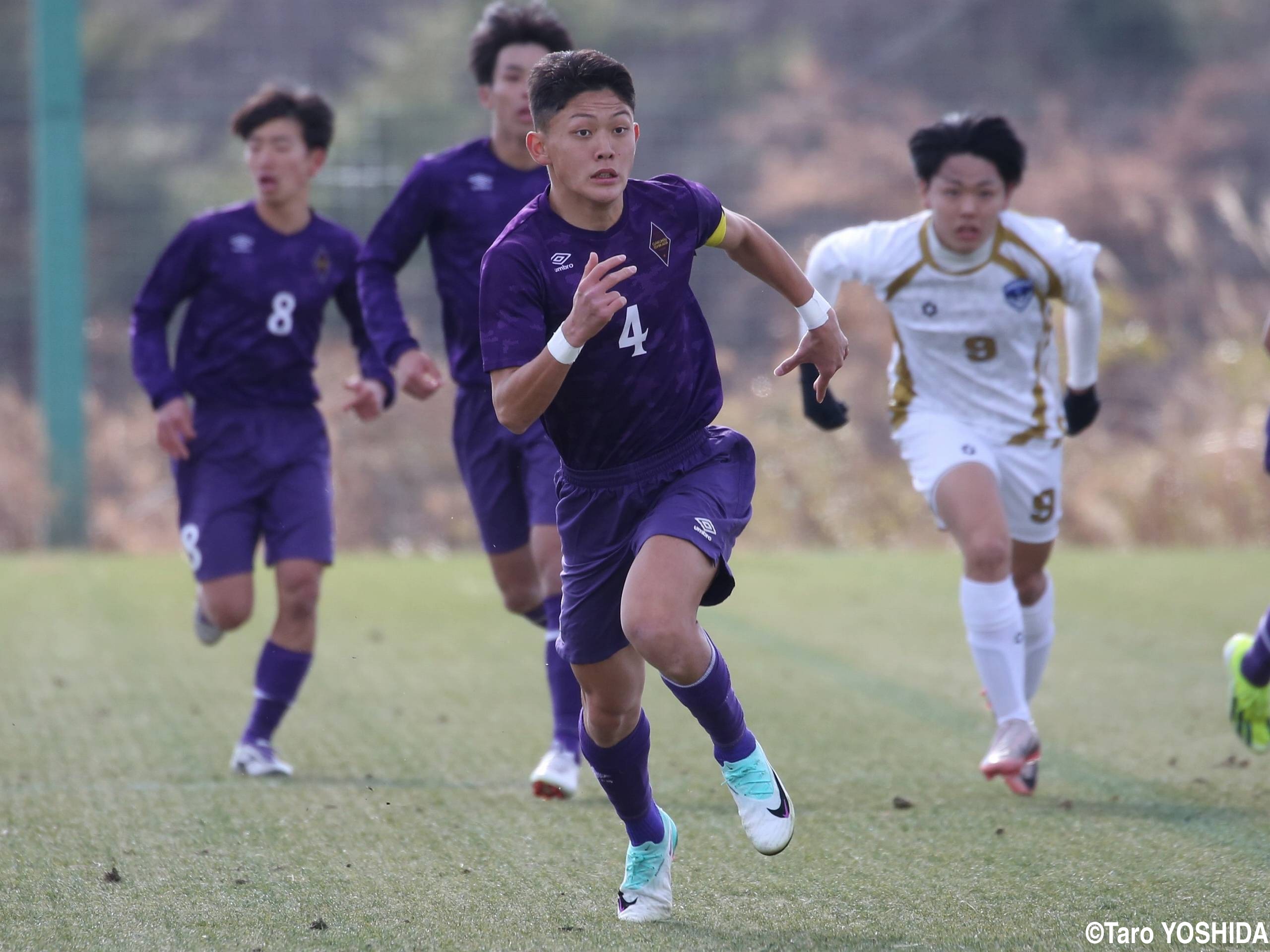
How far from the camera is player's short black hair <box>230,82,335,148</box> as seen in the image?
5352 millimetres

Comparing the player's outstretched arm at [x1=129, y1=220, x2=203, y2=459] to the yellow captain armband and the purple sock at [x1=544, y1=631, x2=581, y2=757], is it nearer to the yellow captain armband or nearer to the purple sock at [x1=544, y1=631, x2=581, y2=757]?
the purple sock at [x1=544, y1=631, x2=581, y2=757]

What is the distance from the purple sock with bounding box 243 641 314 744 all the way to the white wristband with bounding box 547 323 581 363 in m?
2.28

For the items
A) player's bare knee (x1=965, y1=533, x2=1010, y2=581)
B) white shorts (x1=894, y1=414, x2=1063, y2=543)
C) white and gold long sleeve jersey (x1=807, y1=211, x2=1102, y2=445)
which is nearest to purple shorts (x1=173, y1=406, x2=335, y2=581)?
white and gold long sleeve jersey (x1=807, y1=211, x2=1102, y2=445)

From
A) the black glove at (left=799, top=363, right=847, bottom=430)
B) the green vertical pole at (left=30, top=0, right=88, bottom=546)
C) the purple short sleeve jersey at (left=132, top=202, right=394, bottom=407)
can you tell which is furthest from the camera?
the green vertical pole at (left=30, top=0, right=88, bottom=546)

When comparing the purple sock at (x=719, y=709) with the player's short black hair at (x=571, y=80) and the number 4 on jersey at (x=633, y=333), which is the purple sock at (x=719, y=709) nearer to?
the number 4 on jersey at (x=633, y=333)

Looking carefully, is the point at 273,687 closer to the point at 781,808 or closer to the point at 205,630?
the point at 205,630

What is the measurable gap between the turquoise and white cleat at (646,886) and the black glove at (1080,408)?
2.36 meters

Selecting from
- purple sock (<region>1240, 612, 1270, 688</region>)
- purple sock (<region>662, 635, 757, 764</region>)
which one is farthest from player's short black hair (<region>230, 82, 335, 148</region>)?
purple sock (<region>1240, 612, 1270, 688</region>)

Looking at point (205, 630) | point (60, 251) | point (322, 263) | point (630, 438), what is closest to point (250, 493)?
point (205, 630)

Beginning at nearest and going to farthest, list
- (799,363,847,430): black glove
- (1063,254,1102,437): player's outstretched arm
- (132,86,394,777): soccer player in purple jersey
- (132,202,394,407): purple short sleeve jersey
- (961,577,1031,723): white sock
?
(961,577,1031,723): white sock
(799,363,847,430): black glove
(1063,254,1102,437): player's outstretched arm
(132,86,394,777): soccer player in purple jersey
(132,202,394,407): purple short sleeve jersey

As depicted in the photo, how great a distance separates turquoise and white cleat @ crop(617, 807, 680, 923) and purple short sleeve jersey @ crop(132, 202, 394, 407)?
7.33ft

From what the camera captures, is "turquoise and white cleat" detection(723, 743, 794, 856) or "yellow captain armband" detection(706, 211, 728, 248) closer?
"turquoise and white cleat" detection(723, 743, 794, 856)

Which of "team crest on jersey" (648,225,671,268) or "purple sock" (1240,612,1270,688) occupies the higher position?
"team crest on jersey" (648,225,671,268)

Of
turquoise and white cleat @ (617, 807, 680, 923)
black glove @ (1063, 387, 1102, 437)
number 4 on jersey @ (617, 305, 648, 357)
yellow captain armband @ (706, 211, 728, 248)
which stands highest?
yellow captain armband @ (706, 211, 728, 248)
